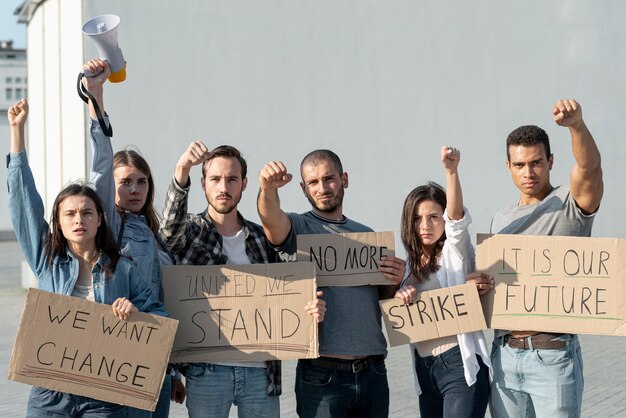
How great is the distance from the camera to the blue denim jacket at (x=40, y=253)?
3.78 m

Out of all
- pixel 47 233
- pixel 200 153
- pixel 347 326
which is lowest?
pixel 347 326

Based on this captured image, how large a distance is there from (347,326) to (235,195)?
74 centimetres

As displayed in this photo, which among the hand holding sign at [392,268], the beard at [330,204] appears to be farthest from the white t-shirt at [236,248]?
the hand holding sign at [392,268]

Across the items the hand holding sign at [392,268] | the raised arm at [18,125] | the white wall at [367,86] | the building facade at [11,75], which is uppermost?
the building facade at [11,75]

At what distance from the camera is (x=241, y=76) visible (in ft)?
43.2

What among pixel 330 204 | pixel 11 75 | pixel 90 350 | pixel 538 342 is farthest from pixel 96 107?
pixel 11 75

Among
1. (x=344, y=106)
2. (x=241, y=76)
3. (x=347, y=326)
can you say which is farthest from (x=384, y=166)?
(x=347, y=326)

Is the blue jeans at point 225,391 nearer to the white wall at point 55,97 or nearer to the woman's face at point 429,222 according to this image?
the woman's face at point 429,222

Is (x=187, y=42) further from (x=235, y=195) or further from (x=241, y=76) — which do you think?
(x=235, y=195)

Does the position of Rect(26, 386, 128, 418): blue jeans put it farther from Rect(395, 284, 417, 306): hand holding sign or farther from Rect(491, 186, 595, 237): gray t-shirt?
Rect(491, 186, 595, 237): gray t-shirt

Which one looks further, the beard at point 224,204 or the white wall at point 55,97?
the white wall at point 55,97

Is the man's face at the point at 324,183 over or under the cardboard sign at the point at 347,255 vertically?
over

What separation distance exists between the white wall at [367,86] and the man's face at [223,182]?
8636mm

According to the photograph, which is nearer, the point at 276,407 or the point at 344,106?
the point at 276,407
